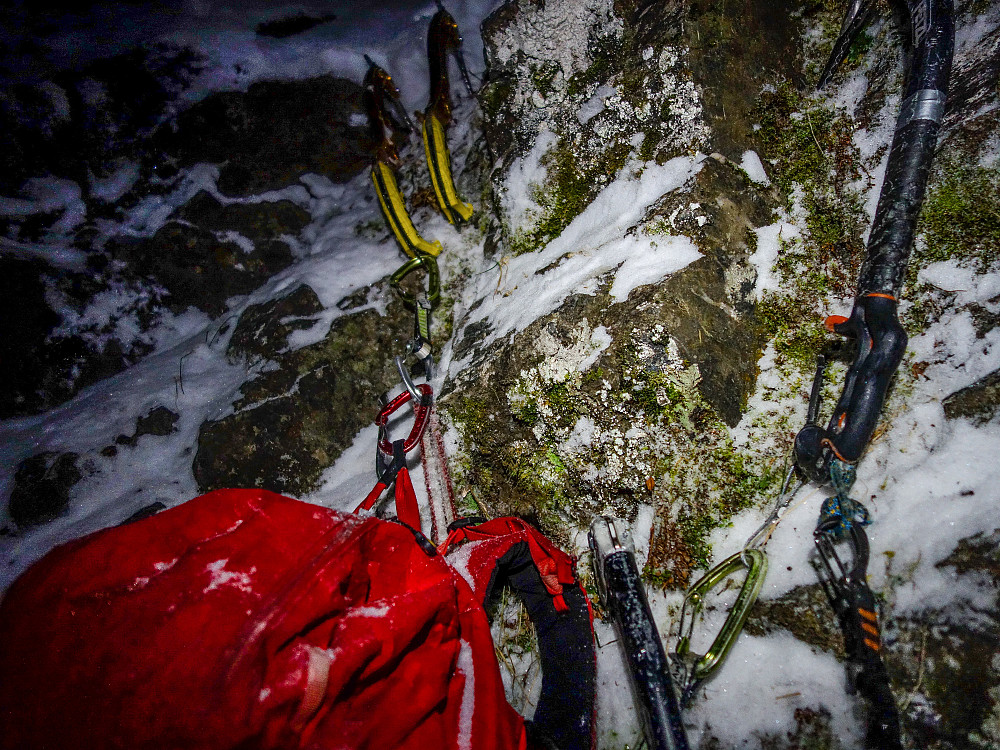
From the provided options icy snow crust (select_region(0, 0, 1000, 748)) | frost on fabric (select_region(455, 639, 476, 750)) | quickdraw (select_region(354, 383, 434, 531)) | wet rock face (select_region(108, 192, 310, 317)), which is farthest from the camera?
wet rock face (select_region(108, 192, 310, 317))

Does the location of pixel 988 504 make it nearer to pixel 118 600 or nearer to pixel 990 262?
pixel 990 262

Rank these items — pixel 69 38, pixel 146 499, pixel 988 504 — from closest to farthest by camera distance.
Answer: pixel 988 504 → pixel 146 499 → pixel 69 38

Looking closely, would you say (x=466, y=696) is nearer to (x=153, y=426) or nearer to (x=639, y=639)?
(x=639, y=639)

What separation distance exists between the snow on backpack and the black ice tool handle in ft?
2.15

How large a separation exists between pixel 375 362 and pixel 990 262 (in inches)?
172

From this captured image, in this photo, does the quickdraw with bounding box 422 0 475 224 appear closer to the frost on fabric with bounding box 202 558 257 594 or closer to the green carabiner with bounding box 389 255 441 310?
the green carabiner with bounding box 389 255 441 310

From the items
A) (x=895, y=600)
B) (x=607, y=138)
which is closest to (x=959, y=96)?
(x=607, y=138)

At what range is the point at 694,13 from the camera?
2.93 meters

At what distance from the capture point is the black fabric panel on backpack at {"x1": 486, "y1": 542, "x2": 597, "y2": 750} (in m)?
2.33

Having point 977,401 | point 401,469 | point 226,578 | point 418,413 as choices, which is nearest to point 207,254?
point 418,413

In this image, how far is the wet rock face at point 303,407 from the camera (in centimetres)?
387

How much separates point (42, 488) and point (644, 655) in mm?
5801

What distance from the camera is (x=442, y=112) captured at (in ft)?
15.7

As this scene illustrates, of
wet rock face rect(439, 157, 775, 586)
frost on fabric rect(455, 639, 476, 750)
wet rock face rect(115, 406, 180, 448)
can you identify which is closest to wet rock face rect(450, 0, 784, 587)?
wet rock face rect(439, 157, 775, 586)
